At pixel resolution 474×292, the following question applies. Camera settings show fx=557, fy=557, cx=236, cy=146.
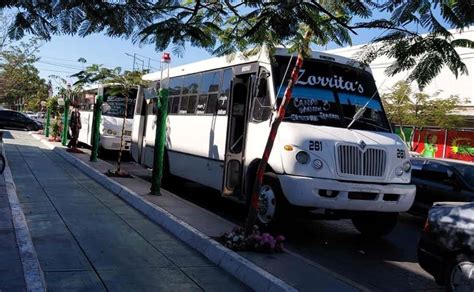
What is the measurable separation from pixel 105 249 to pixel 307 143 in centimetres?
312

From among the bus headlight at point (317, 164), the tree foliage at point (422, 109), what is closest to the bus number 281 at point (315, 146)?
the bus headlight at point (317, 164)

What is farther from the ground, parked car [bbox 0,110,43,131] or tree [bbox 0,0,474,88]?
A: tree [bbox 0,0,474,88]

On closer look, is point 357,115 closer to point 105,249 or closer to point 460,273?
point 460,273

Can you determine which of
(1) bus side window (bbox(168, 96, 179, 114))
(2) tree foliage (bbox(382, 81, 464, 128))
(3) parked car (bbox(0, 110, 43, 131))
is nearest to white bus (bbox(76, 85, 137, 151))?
(1) bus side window (bbox(168, 96, 179, 114))

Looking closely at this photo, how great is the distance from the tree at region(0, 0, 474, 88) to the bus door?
3.92m

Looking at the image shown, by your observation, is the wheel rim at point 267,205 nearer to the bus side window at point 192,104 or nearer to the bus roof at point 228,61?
the bus roof at point 228,61

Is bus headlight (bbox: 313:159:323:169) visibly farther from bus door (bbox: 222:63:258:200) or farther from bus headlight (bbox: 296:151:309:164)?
bus door (bbox: 222:63:258:200)

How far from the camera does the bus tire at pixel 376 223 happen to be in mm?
8930

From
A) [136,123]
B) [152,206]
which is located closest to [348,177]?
[152,206]

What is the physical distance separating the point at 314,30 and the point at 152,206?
5.37 meters

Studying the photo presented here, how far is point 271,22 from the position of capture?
173 inches

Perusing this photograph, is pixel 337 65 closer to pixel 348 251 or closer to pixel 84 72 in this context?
pixel 348 251

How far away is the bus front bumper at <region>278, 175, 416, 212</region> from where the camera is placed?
25.2 feet

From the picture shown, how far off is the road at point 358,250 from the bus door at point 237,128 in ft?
2.14
